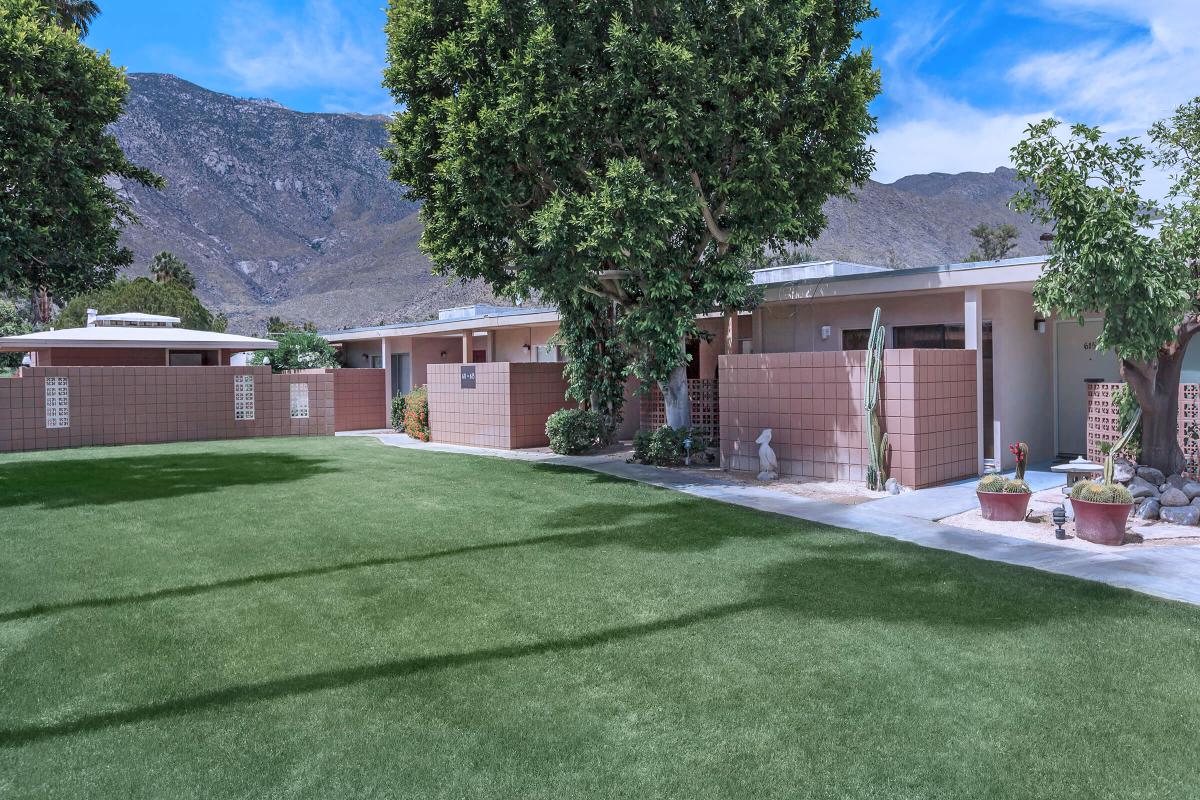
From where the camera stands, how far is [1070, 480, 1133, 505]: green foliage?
299 inches

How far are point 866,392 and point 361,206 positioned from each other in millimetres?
123302

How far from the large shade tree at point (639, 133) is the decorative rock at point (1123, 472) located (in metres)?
5.30

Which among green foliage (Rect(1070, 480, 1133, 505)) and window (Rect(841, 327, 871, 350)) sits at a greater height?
window (Rect(841, 327, 871, 350))

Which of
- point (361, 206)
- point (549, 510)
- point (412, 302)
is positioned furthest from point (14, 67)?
point (361, 206)

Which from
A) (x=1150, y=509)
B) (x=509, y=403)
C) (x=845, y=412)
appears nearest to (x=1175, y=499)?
(x=1150, y=509)

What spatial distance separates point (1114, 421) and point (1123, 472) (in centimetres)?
180

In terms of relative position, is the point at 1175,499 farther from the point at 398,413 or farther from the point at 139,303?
the point at 139,303

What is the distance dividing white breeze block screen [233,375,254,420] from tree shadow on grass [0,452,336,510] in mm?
4396

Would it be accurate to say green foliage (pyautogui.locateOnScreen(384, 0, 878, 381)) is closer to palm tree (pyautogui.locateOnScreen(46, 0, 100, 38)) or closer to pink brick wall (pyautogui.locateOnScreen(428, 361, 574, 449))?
pink brick wall (pyautogui.locateOnScreen(428, 361, 574, 449))

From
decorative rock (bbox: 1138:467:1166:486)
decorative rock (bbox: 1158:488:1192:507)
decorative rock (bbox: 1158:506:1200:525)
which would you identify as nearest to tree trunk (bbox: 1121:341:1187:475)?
decorative rock (bbox: 1138:467:1166:486)

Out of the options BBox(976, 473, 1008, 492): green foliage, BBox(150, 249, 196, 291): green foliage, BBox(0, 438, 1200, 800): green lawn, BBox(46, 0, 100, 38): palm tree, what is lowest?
BBox(0, 438, 1200, 800): green lawn

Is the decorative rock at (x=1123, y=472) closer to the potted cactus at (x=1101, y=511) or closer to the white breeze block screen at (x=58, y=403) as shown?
the potted cactus at (x=1101, y=511)

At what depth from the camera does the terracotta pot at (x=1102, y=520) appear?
7590mm

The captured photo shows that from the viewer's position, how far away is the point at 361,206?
125 metres
